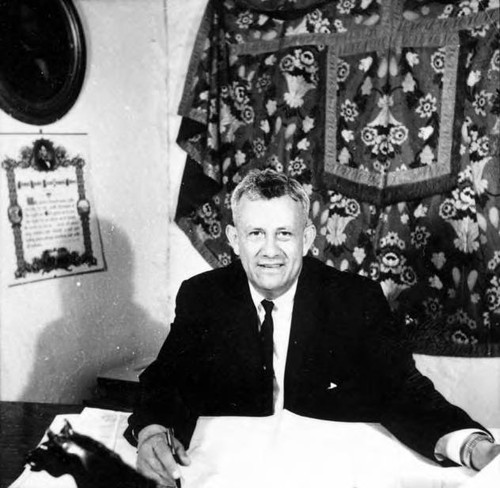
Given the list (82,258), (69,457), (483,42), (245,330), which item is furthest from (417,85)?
(69,457)

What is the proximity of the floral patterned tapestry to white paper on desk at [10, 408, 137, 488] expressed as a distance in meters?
1.16

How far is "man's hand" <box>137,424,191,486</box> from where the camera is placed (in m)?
0.81

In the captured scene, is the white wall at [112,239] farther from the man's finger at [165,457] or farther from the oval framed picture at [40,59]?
the man's finger at [165,457]

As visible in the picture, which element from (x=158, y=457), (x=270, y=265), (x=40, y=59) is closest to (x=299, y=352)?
(x=270, y=265)

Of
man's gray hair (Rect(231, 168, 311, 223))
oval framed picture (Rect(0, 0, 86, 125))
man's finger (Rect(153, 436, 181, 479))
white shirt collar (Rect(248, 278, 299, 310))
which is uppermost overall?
oval framed picture (Rect(0, 0, 86, 125))

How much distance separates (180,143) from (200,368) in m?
1.15

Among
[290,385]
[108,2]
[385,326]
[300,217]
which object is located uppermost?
[108,2]

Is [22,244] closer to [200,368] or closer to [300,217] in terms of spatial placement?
[200,368]

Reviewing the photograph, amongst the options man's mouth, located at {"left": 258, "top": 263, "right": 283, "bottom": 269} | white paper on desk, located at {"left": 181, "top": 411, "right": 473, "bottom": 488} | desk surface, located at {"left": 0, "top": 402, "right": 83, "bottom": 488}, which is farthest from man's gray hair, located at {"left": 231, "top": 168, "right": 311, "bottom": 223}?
desk surface, located at {"left": 0, "top": 402, "right": 83, "bottom": 488}

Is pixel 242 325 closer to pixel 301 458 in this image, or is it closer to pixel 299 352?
pixel 299 352

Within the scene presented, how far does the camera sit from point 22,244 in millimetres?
1643

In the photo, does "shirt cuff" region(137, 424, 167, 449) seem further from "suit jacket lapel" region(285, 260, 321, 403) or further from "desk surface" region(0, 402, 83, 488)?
"suit jacket lapel" region(285, 260, 321, 403)

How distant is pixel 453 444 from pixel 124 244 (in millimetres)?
1390

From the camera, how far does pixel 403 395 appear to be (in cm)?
104
